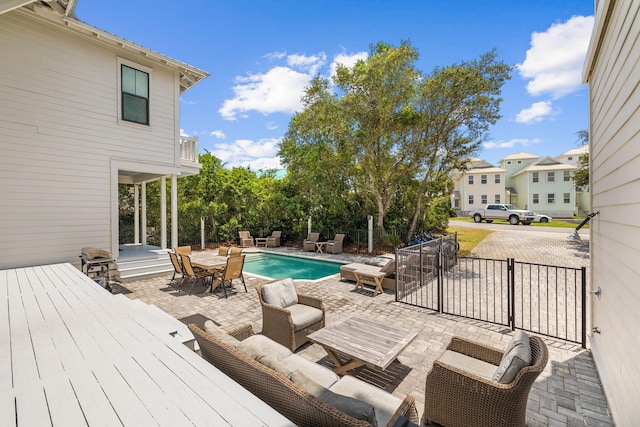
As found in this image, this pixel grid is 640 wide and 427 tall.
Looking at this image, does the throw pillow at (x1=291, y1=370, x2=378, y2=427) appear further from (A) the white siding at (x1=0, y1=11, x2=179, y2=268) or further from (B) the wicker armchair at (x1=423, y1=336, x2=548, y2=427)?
(A) the white siding at (x1=0, y1=11, x2=179, y2=268)

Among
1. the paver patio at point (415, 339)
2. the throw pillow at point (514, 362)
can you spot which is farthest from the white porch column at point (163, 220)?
the throw pillow at point (514, 362)

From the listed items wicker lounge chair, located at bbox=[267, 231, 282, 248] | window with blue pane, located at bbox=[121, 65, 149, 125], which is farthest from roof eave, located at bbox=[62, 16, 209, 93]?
wicker lounge chair, located at bbox=[267, 231, 282, 248]

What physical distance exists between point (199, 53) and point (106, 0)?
4173 millimetres

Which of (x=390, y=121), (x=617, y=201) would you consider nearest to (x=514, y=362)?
(x=617, y=201)

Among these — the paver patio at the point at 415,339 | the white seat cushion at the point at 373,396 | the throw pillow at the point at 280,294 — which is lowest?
the paver patio at the point at 415,339

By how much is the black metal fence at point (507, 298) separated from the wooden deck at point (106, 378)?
4985mm

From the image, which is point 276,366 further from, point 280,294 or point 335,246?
point 335,246

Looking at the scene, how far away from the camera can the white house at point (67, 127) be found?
286 inches

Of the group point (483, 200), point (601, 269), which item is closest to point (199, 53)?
point (601, 269)

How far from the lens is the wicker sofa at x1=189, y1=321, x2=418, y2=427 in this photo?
1566 mm

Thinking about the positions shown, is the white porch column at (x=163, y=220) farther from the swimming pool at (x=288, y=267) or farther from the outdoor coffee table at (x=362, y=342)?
the outdoor coffee table at (x=362, y=342)

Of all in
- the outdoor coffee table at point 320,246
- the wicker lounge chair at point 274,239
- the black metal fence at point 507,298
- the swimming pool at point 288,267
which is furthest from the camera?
the wicker lounge chair at point 274,239

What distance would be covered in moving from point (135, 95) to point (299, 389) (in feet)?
35.3

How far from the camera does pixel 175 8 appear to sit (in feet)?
29.9
